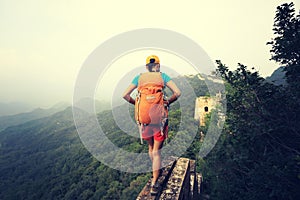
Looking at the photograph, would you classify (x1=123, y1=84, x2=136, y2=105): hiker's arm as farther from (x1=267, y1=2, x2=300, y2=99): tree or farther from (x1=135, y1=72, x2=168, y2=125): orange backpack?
(x1=267, y1=2, x2=300, y2=99): tree

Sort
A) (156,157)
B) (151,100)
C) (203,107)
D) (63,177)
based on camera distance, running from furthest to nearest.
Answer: (63,177) → (203,107) → (156,157) → (151,100)

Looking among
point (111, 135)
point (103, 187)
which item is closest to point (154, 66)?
point (103, 187)

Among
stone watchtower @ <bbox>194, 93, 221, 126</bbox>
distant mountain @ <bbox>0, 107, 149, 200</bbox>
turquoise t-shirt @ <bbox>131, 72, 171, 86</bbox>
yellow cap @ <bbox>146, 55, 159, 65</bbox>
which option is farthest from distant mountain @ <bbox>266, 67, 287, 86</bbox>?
distant mountain @ <bbox>0, 107, 149, 200</bbox>

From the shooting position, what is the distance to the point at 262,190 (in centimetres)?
716

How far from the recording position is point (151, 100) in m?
4.05

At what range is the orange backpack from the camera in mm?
4066

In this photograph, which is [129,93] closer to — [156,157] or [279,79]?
[156,157]

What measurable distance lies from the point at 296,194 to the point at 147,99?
632 centimetres

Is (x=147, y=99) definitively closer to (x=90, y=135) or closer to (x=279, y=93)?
(x=279, y=93)

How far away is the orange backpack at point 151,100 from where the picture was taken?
13.3 feet

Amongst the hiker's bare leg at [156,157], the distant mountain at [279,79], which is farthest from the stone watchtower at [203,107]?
the hiker's bare leg at [156,157]

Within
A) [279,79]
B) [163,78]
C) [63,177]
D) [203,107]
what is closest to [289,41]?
[163,78]

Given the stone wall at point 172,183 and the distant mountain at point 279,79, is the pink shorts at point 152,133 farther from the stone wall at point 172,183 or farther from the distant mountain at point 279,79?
the distant mountain at point 279,79

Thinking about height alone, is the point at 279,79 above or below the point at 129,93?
above
